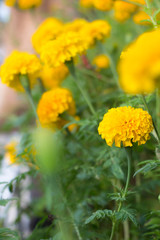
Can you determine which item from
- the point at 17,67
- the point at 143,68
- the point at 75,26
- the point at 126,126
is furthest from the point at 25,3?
the point at 143,68

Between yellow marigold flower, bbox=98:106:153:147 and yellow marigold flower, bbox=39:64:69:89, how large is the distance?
353mm

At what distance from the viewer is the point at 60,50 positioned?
538 mm

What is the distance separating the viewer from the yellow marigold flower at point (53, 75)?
28.5 inches

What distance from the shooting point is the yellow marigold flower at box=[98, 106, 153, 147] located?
0.38m

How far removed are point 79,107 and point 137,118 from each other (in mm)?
363

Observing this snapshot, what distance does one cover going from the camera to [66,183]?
0.57m

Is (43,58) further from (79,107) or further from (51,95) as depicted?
(79,107)

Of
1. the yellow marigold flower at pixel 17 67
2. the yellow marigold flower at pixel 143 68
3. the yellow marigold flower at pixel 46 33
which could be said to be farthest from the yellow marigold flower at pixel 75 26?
the yellow marigold flower at pixel 143 68

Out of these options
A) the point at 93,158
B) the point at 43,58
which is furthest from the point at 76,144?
the point at 43,58

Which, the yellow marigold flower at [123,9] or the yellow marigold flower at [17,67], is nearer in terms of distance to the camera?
the yellow marigold flower at [17,67]

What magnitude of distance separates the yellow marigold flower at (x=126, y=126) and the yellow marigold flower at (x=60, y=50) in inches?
7.7

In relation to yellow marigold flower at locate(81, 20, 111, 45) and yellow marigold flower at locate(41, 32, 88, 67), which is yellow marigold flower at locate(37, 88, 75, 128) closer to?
yellow marigold flower at locate(41, 32, 88, 67)

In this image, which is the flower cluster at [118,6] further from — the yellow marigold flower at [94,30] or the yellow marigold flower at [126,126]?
the yellow marigold flower at [126,126]

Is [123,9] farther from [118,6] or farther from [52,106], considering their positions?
[52,106]
